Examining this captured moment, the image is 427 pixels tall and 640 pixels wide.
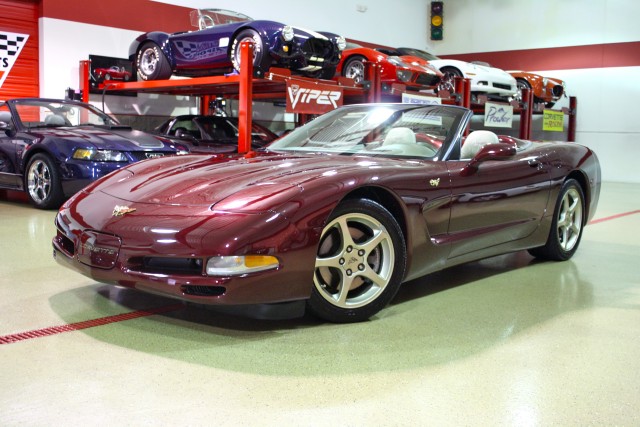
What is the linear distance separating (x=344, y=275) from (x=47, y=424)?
4.44 ft

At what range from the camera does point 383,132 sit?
369cm

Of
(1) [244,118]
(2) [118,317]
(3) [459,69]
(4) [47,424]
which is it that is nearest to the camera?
(4) [47,424]

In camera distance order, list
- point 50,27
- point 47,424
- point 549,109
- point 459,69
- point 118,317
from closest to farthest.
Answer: point 47,424 < point 118,317 < point 50,27 < point 459,69 < point 549,109

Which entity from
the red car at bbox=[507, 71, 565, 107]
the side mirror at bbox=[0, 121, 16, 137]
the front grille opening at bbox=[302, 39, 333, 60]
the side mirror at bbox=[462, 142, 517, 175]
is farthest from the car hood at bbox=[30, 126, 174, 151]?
the red car at bbox=[507, 71, 565, 107]

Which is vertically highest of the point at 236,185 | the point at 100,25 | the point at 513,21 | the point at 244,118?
the point at 513,21

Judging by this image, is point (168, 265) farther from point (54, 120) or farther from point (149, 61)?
point (149, 61)

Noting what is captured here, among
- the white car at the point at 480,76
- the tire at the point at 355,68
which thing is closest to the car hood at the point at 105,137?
the tire at the point at 355,68

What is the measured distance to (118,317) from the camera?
2.88 meters

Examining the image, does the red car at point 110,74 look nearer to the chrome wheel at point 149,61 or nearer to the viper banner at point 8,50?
the chrome wheel at point 149,61

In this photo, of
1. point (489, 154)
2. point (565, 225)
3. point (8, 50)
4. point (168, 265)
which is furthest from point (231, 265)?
point (8, 50)

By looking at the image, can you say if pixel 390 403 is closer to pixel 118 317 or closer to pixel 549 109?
pixel 118 317

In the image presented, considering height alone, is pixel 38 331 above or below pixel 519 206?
below

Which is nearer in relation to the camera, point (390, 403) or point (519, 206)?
point (390, 403)

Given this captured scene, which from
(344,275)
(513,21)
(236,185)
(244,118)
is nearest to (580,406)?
(344,275)
